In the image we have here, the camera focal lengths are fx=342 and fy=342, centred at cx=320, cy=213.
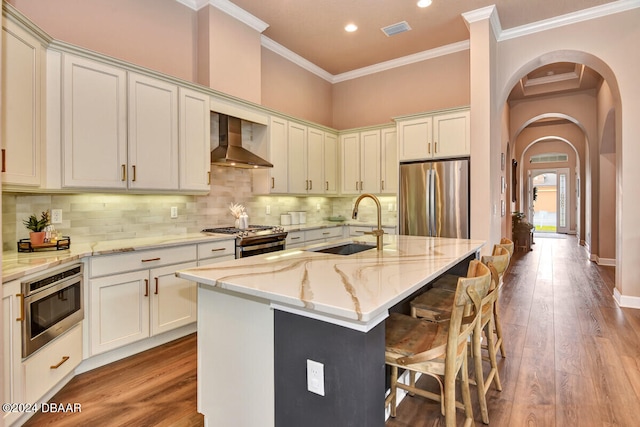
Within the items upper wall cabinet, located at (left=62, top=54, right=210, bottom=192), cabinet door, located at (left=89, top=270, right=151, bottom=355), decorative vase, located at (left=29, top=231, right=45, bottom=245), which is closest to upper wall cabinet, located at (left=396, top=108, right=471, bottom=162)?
upper wall cabinet, located at (left=62, top=54, right=210, bottom=192)

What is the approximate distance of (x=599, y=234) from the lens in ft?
21.3

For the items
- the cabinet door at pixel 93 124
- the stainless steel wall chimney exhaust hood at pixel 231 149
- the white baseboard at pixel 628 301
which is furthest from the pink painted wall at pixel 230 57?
the white baseboard at pixel 628 301

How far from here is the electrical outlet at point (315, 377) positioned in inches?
53.4

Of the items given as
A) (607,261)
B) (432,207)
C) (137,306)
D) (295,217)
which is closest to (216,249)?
(137,306)

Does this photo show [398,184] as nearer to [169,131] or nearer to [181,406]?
[169,131]

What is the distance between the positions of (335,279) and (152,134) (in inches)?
97.2

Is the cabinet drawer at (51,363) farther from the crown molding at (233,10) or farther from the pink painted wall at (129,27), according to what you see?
the crown molding at (233,10)

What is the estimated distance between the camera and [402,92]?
5586 millimetres

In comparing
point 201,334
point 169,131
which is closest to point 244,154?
point 169,131

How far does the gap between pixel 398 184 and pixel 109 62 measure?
3.57m

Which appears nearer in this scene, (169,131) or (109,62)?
(109,62)

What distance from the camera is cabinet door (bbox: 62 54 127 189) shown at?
8.52 ft

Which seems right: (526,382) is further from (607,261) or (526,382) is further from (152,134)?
(607,261)

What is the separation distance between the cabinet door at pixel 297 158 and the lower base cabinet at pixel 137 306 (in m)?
2.09
